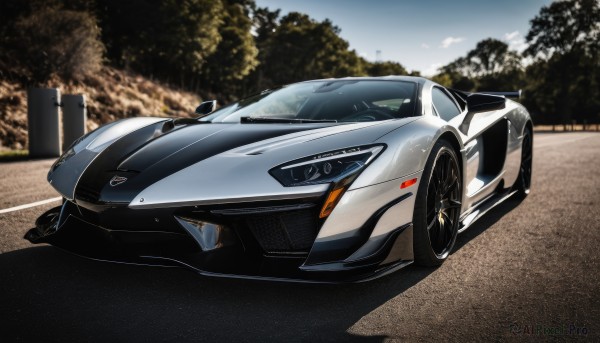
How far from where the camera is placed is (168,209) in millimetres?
2096

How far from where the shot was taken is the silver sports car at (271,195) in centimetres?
207

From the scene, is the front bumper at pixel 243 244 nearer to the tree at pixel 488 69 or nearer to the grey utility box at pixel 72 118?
the grey utility box at pixel 72 118

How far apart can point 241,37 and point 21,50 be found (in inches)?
857

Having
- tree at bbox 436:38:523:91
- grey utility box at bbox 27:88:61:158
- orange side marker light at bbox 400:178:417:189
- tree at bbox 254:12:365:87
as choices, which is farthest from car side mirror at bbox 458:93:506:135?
tree at bbox 436:38:523:91

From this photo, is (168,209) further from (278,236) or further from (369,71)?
(369,71)

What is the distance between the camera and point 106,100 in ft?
64.0

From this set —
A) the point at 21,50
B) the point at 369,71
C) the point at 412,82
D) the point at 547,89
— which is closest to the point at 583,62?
the point at 547,89

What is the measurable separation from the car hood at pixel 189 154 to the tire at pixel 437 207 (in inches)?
12.1

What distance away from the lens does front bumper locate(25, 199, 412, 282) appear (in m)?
2.05

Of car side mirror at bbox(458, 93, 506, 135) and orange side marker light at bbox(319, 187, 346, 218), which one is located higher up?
car side mirror at bbox(458, 93, 506, 135)

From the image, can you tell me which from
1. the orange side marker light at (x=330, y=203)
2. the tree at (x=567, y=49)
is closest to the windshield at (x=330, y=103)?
the orange side marker light at (x=330, y=203)

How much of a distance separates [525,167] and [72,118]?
7.74 meters

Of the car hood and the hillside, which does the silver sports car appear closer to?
the car hood

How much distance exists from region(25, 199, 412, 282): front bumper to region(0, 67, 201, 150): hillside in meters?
10.2
